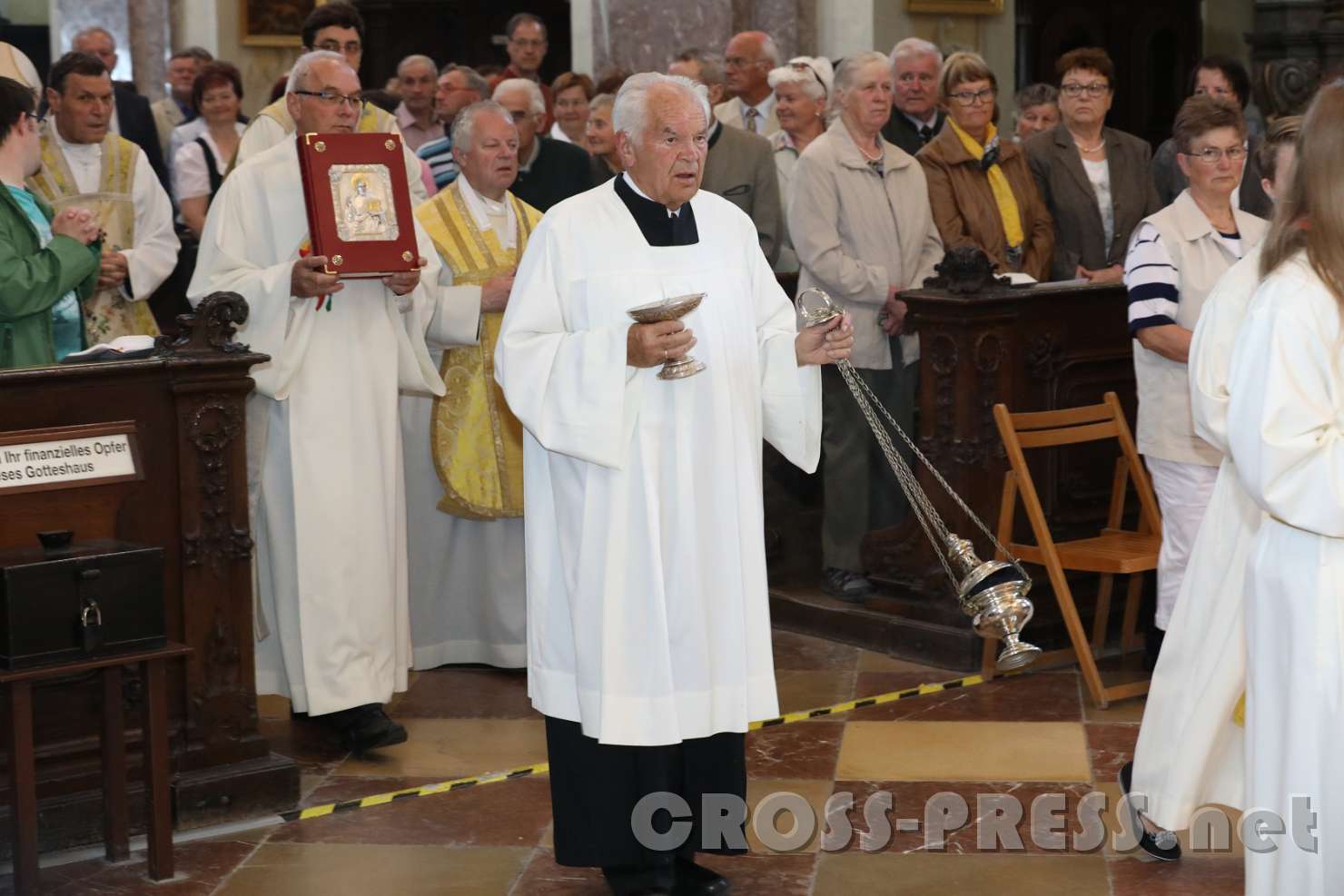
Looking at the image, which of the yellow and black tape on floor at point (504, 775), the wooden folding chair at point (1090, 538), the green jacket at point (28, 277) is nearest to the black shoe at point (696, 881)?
the yellow and black tape on floor at point (504, 775)

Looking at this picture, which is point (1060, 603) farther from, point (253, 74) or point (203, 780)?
point (253, 74)

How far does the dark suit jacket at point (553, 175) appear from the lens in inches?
313

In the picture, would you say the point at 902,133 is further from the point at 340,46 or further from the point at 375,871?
the point at 375,871

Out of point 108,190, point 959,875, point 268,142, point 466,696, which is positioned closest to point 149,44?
point 108,190

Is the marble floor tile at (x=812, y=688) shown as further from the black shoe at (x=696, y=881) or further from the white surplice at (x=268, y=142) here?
the white surplice at (x=268, y=142)

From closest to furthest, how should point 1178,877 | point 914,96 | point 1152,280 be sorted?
1. point 1178,877
2. point 1152,280
3. point 914,96

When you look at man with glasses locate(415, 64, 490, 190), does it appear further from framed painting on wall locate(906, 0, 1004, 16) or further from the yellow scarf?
framed painting on wall locate(906, 0, 1004, 16)

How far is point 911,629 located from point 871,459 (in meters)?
0.88

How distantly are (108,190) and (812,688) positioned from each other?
3.11 meters

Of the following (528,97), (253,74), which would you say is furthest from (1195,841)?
(253,74)

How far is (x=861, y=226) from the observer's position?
7133 millimetres

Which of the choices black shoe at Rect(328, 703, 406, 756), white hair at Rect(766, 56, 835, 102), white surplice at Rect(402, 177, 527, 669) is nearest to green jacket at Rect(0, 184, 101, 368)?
black shoe at Rect(328, 703, 406, 756)

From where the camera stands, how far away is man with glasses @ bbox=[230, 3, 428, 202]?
20.2 feet

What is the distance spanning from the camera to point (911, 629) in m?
6.70
